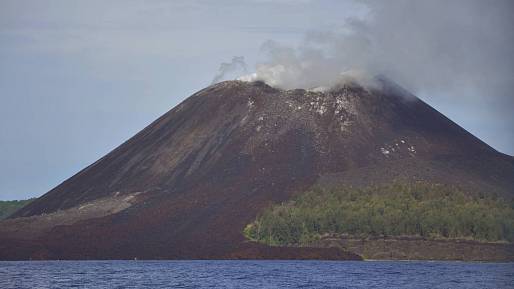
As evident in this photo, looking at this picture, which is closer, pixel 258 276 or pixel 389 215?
pixel 258 276

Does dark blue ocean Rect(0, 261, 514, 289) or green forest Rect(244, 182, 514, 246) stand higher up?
green forest Rect(244, 182, 514, 246)

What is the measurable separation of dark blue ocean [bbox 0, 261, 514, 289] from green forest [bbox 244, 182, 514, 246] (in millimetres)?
17327

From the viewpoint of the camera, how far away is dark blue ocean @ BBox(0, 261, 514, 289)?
336 ft

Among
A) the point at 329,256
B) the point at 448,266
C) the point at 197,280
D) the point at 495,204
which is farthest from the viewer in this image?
the point at 495,204

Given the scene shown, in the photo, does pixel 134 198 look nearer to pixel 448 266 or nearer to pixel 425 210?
pixel 425 210

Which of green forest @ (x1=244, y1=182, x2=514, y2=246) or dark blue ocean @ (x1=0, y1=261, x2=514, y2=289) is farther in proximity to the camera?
green forest @ (x1=244, y1=182, x2=514, y2=246)

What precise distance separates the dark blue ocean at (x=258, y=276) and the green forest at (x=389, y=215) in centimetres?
1733

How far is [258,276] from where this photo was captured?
116 metres

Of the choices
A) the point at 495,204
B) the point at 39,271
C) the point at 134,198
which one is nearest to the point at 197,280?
the point at 39,271

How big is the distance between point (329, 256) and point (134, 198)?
5106 centimetres

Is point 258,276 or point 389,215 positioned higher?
point 389,215

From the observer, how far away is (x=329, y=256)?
161000 mm

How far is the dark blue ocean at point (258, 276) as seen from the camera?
102 metres

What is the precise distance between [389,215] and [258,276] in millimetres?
53853
